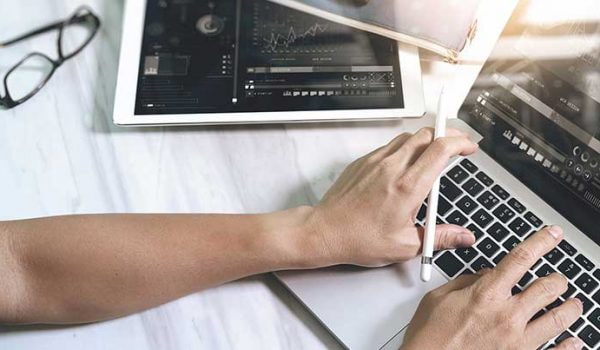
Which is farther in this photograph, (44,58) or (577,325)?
(44,58)

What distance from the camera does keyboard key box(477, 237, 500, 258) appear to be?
0.64 m

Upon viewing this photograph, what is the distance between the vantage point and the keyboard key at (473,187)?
0.67m

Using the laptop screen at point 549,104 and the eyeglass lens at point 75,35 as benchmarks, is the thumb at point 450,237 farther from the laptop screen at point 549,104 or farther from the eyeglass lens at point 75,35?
the eyeglass lens at point 75,35

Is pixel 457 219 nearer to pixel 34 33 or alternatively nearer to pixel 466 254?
pixel 466 254

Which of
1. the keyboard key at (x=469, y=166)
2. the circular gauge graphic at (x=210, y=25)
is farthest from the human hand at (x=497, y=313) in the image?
the circular gauge graphic at (x=210, y=25)

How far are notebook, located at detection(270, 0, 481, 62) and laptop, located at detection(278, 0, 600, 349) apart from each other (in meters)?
0.07

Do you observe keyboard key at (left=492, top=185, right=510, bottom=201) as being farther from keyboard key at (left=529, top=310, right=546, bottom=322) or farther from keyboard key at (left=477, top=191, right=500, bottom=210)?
keyboard key at (left=529, top=310, right=546, bottom=322)

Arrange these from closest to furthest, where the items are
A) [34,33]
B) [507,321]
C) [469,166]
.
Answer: [507,321]
[469,166]
[34,33]

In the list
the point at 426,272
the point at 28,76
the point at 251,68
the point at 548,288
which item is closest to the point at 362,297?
the point at 426,272

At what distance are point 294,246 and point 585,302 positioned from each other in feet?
0.87

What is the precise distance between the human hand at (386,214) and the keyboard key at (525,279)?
0.18 ft

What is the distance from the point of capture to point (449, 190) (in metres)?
0.68

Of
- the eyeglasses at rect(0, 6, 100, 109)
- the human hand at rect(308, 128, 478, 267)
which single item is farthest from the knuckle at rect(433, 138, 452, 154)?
the eyeglasses at rect(0, 6, 100, 109)

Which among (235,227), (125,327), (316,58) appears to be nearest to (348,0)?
(316,58)
